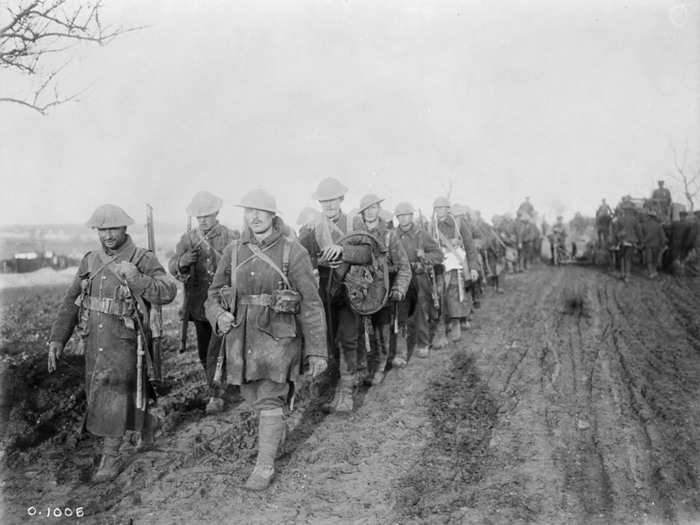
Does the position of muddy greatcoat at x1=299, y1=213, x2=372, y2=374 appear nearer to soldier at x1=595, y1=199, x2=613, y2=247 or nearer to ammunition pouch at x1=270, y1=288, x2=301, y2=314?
ammunition pouch at x1=270, y1=288, x2=301, y2=314

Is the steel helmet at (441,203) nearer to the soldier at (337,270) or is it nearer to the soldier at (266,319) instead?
the soldier at (337,270)

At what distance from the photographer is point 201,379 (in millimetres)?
6988

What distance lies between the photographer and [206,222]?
21.3 ft

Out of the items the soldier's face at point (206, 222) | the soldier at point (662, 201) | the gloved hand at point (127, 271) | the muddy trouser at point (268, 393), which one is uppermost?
the soldier at point (662, 201)

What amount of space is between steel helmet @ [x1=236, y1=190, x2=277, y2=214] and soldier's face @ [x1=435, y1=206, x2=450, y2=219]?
5.38m

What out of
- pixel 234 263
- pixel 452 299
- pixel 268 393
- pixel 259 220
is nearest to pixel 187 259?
pixel 234 263

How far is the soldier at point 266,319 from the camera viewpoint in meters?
4.30

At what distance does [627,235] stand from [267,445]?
1428 cm

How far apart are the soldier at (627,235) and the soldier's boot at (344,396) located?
12.2m

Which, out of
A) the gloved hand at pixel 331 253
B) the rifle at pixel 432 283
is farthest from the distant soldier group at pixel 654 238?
the gloved hand at pixel 331 253

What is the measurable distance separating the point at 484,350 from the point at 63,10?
6410 millimetres

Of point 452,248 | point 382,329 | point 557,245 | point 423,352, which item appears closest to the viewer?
point 382,329

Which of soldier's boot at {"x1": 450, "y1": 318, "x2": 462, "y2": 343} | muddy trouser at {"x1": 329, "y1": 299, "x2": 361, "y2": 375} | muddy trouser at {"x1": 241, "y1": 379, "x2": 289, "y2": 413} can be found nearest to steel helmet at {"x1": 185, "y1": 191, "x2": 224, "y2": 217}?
muddy trouser at {"x1": 329, "y1": 299, "x2": 361, "y2": 375}

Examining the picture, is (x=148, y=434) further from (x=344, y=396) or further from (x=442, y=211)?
(x=442, y=211)
